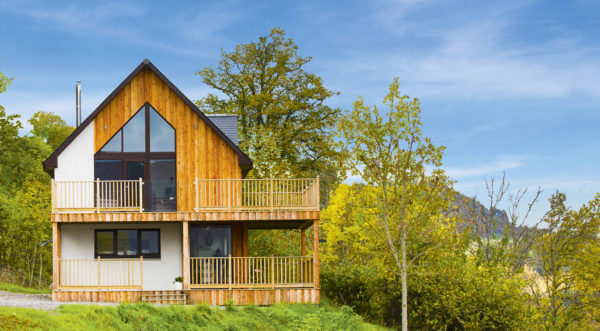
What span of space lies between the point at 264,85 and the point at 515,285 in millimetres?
21508

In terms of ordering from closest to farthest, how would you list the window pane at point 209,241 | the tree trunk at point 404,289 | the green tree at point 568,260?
the tree trunk at point 404,289 → the window pane at point 209,241 → the green tree at point 568,260

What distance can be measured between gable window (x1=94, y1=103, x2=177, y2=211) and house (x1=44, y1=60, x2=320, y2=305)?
35 millimetres

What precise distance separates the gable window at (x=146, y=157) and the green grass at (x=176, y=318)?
18.6ft

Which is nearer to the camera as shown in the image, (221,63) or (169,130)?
(169,130)

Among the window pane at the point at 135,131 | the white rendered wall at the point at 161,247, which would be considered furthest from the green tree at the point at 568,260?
the window pane at the point at 135,131

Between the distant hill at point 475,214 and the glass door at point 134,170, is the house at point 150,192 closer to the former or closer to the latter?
the glass door at point 134,170

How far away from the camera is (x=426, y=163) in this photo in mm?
21219

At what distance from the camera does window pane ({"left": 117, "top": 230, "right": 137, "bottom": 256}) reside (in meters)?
23.4

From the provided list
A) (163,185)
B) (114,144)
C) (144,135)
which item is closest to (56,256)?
(163,185)

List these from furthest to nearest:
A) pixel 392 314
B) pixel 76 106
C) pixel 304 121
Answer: pixel 304 121, pixel 76 106, pixel 392 314

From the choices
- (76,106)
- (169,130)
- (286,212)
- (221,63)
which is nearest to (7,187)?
(221,63)

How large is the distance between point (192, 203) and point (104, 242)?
3447 mm

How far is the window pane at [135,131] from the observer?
23.6m

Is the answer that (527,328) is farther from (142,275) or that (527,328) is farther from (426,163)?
(142,275)
